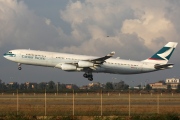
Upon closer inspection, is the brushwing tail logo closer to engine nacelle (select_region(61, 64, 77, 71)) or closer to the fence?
engine nacelle (select_region(61, 64, 77, 71))

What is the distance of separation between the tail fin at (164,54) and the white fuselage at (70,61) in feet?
8.34

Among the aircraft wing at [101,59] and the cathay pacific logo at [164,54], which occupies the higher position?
the cathay pacific logo at [164,54]

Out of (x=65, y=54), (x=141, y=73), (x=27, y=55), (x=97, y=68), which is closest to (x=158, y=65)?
(x=141, y=73)

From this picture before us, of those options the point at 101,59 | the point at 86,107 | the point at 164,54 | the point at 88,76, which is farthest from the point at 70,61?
the point at 86,107

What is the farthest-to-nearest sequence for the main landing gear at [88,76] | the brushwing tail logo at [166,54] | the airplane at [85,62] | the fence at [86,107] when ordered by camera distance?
the brushwing tail logo at [166,54] < the main landing gear at [88,76] < the airplane at [85,62] < the fence at [86,107]

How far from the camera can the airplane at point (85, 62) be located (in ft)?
236

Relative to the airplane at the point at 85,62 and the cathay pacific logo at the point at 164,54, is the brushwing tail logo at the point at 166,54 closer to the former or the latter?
the cathay pacific logo at the point at 164,54

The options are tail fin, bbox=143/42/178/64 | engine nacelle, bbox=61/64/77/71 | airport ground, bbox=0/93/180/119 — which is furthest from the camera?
tail fin, bbox=143/42/178/64

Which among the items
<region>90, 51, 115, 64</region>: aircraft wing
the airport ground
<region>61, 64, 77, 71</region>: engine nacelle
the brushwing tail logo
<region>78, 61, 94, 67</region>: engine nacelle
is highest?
the brushwing tail logo

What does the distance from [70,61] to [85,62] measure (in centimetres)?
248

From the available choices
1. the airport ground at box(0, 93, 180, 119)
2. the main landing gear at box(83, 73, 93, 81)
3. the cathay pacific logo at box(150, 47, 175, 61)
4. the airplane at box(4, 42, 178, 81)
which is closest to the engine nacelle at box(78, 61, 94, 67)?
the airplane at box(4, 42, 178, 81)

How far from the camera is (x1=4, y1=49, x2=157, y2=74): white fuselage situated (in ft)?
236

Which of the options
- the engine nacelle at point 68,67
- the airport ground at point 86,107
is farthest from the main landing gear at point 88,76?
the airport ground at point 86,107

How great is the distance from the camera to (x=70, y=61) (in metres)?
74.1
